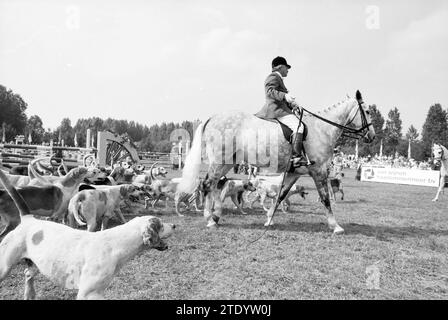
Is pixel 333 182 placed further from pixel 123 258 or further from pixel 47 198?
pixel 123 258

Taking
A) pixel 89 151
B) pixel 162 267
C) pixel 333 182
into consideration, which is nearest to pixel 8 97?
pixel 89 151

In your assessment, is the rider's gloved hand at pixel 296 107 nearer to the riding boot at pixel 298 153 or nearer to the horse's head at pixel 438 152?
the riding boot at pixel 298 153

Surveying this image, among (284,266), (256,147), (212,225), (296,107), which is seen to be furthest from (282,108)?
(284,266)

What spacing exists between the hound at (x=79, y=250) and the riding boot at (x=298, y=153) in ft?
17.8

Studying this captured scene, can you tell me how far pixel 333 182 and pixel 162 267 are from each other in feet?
39.5

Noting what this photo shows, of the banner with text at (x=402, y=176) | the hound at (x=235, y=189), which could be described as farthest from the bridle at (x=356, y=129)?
the banner with text at (x=402, y=176)

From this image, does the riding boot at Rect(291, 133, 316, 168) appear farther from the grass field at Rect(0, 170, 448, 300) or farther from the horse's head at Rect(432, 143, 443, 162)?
the horse's head at Rect(432, 143, 443, 162)

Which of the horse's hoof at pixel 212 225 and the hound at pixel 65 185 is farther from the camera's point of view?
the horse's hoof at pixel 212 225

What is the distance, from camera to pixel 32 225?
4.10 m

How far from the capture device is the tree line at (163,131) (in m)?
62.5

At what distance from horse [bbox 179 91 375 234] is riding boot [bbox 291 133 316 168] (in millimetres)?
153

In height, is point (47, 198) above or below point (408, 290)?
above

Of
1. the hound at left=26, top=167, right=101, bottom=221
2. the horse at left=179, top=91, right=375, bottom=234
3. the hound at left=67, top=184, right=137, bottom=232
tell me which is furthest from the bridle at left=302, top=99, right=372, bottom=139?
the hound at left=26, top=167, right=101, bottom=221
